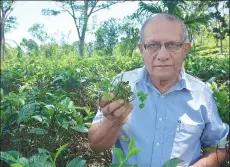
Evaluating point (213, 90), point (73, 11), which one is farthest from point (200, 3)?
point (213, 90)

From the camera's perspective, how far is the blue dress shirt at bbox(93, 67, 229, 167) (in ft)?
5.67

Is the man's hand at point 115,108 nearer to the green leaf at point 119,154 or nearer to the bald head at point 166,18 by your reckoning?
the green leaf at point 119,154

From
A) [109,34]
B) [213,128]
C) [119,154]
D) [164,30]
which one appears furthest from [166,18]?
[109,34]

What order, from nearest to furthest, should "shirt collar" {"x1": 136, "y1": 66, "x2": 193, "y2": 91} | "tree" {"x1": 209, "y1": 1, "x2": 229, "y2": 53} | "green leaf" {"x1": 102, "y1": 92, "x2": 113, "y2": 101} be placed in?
1. "green leaf" {"x1": 102, "y1": 92, "x2": 113, "y2": 101}
2. "shirt collar" {"x1": 136, "y1": 66, "x2": 193, "y2": 91}
3. "tree" {"x1": 209, "y1": 1, "x2": 229, "y2": 53}

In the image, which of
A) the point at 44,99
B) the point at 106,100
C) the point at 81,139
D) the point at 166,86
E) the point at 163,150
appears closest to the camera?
the point at 106,100

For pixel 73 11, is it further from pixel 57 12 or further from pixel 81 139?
pixel 81 139

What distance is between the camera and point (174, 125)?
1.77 metres

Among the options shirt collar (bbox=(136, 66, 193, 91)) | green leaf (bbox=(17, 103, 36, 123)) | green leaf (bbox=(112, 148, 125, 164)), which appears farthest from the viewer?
shirt collar (bbox=(136, 66, 193, 91))

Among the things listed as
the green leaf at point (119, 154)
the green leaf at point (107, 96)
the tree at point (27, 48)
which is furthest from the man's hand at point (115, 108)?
the tree at point (27, 48)

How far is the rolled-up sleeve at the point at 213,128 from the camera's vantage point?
5.78 feet

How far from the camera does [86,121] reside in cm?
196

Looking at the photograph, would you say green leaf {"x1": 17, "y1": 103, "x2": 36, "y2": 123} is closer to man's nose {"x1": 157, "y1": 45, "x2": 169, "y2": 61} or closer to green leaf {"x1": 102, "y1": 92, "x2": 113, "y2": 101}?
green leaf {"x1": 102, "y1": 92, "x2": 113, "y2": 101}

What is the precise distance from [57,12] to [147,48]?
88.5 feet

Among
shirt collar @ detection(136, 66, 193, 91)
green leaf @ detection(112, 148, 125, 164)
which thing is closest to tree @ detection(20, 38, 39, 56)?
shirt collar @ detection(136, 66, 193, 91)
